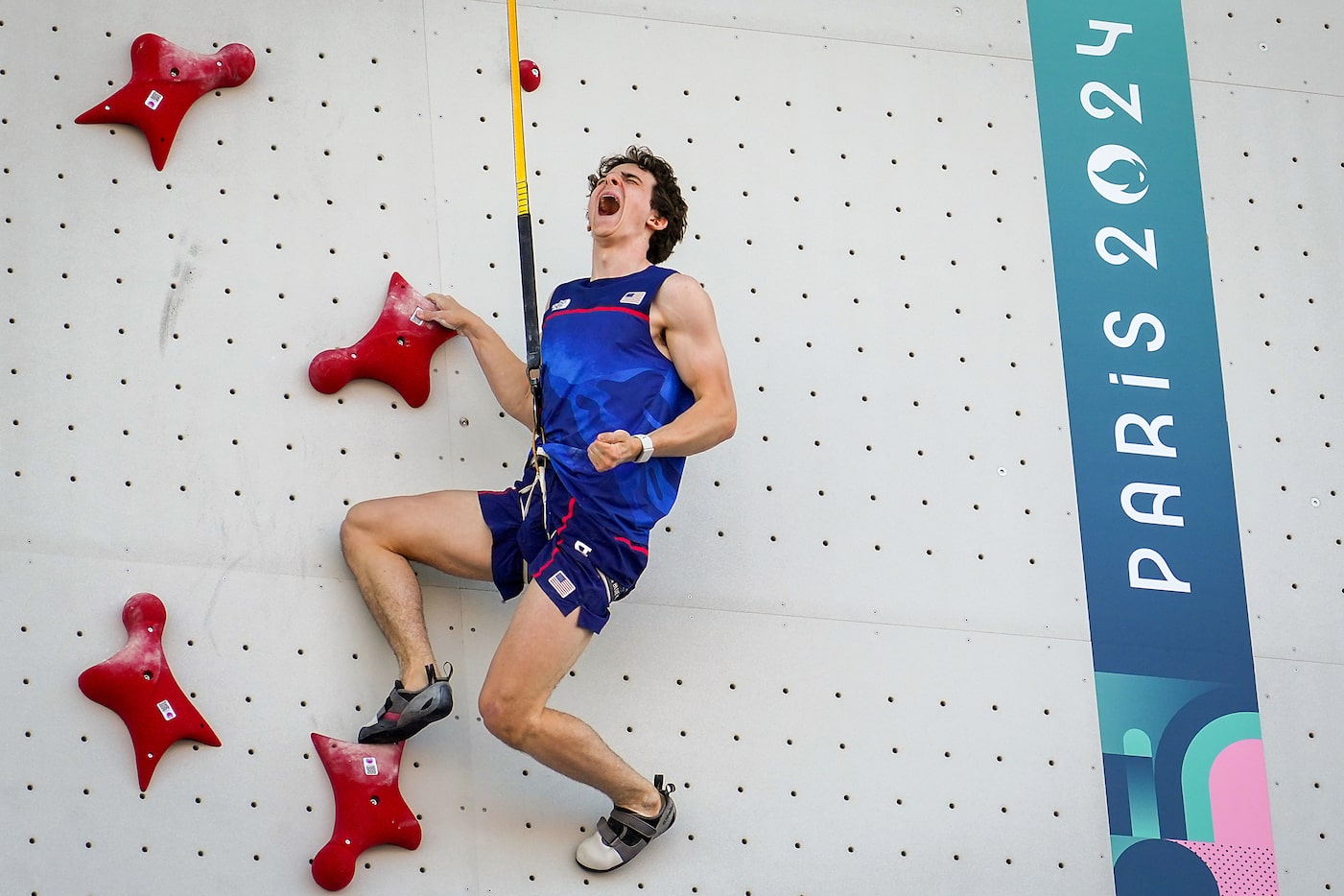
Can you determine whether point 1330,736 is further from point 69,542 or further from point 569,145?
point 69,542

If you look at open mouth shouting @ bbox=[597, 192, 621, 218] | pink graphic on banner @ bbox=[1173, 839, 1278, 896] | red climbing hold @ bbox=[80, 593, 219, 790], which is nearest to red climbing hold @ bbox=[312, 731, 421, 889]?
red climbing hold @ bbox=[80, 593, 219, 790]

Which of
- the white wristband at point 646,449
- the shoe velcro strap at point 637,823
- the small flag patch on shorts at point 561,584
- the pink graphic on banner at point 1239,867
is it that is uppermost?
the white wristband at point 646,449

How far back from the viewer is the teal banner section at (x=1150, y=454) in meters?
3.66

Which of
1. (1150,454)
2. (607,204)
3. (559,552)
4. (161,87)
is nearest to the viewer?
(559,552)

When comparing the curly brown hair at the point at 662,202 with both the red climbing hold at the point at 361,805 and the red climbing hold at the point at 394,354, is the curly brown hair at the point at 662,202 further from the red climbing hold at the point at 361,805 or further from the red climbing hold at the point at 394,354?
the red climbing hold at the point at 361,805

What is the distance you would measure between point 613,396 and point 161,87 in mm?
1269

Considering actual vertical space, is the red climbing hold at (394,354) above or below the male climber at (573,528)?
above

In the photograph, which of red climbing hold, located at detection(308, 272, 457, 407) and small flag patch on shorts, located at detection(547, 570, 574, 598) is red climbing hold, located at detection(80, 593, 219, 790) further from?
small flag patch on shorts, located at detection(547, 570, 574, 598)

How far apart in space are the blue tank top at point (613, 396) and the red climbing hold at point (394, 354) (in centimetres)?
34

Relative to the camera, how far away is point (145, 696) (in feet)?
10.6

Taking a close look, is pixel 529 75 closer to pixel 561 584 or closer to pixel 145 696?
pixel 561 584

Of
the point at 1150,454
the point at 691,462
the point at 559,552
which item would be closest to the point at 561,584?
the point at 559,552

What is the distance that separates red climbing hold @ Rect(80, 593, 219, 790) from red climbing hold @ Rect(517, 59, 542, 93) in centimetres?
148

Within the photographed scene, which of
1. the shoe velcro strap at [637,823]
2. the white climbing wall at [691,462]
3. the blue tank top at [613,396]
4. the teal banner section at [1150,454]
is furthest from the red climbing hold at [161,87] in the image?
the teal banner section at [1150,454]
